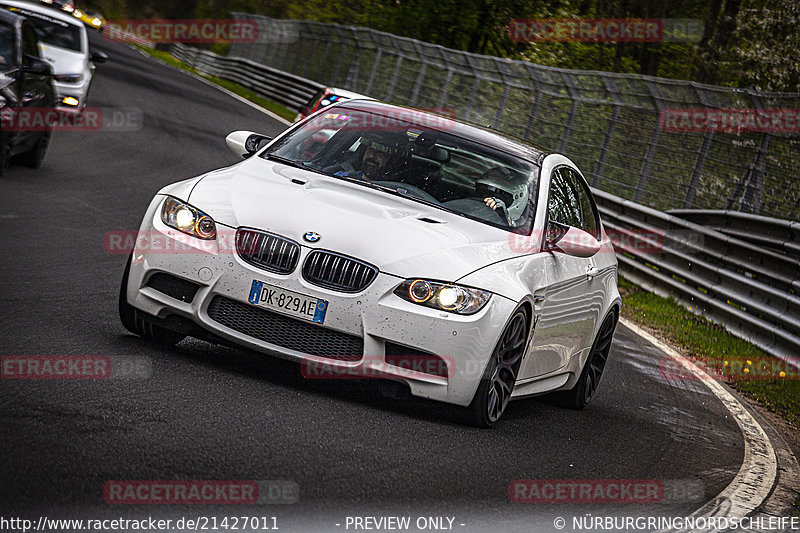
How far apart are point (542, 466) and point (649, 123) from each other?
13.8 m

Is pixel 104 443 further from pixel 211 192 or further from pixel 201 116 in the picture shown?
pixel 201 116

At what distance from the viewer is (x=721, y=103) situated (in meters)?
16.5

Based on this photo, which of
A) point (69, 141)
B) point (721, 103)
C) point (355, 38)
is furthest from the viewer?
point (355, 38)

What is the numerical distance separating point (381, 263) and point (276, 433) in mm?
1070

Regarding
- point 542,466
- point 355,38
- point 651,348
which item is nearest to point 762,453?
point 542,466

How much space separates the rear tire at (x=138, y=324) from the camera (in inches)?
261

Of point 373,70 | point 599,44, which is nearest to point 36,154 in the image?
point 373,70

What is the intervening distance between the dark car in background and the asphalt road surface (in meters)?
2.24

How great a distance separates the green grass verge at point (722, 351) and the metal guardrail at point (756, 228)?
1.05 m

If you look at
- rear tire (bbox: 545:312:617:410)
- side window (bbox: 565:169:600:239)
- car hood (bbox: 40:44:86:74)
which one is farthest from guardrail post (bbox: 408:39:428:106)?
rear tire (bbox: 545:312:617:410)

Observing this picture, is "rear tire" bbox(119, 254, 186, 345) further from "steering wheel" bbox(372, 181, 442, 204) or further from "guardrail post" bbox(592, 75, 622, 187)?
"guardrail post" bbox(592, 75, 622, 187)

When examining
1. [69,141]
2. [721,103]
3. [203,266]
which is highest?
[721,103]

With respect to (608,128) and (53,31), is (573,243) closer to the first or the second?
(608,128)

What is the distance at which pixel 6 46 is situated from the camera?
42.5ft
